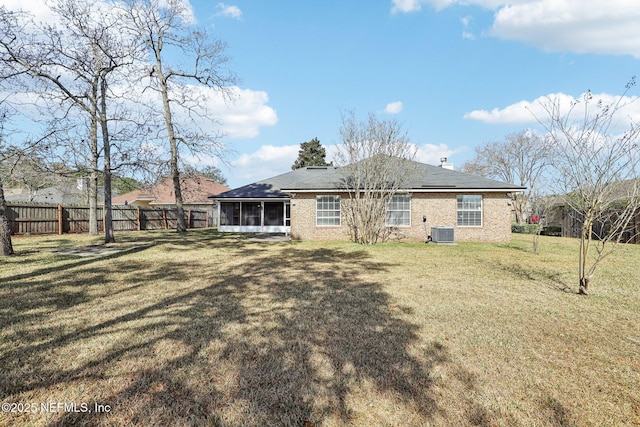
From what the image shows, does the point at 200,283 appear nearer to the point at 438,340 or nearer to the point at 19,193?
the point at 438,340

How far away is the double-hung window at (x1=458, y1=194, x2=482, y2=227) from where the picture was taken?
15.2m

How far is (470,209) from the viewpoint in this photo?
598 inches

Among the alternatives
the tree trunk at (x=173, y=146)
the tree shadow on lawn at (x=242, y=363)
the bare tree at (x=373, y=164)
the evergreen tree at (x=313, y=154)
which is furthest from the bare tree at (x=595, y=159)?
the evergreen tree at (x=313, y=154)

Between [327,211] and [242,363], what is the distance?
510 inches

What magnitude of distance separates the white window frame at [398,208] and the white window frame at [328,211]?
244 cm

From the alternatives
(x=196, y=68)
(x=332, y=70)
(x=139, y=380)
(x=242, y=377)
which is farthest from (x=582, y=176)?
(x=196, y=68)

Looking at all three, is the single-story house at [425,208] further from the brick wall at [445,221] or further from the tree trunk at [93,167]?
the tree trunk at [93,167]

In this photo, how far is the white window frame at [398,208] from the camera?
15.4m

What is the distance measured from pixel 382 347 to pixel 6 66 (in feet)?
48.3

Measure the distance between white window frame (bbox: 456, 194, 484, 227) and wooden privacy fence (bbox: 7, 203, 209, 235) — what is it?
70.1 ft

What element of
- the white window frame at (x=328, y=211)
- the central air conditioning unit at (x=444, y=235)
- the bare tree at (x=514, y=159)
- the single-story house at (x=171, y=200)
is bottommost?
the central air conditioning unit at (x=444, y=235)

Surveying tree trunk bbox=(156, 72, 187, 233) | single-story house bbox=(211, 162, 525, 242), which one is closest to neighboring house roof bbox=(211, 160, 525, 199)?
single-story house bbox=(211, 162, 525, 242)

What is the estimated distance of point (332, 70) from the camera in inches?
605

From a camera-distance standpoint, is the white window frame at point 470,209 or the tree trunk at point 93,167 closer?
the tree trunk at point 93,167
